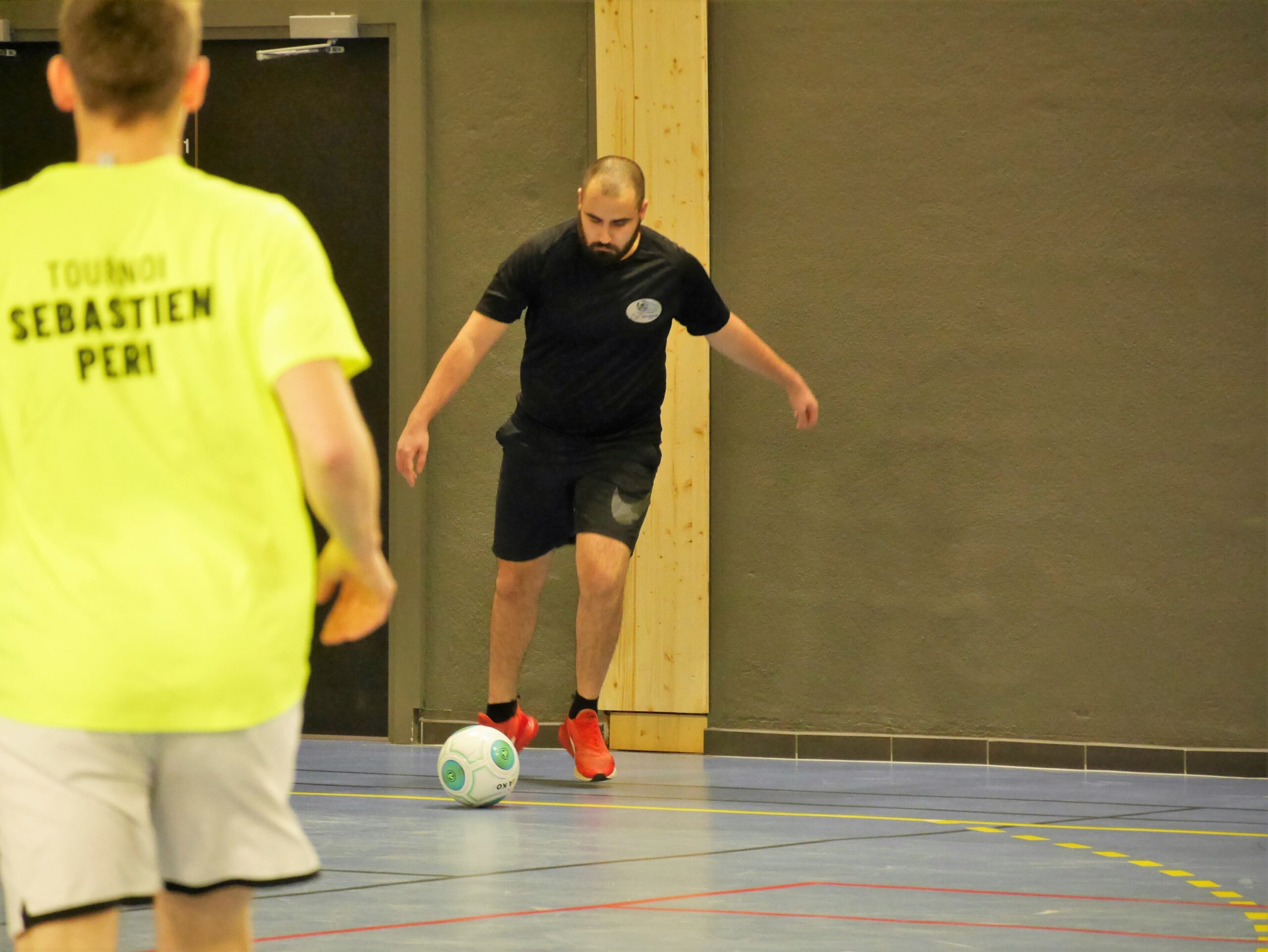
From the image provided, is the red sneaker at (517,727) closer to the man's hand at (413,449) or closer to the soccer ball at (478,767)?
the soccer ball at (478,767)

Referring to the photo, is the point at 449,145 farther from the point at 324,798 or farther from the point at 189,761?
the point at 189,761

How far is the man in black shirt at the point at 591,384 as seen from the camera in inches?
239

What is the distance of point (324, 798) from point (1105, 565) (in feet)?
10.3

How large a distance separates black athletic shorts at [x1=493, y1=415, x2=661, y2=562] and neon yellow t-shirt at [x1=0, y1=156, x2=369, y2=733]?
4.13 meters

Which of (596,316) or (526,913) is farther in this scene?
(596,316)

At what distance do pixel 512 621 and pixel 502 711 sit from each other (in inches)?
12.1

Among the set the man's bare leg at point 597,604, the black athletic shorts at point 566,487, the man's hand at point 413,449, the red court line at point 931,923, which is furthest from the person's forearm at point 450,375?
the red court line at point 931,923

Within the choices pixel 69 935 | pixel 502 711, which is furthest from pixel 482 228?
pixel 69 935

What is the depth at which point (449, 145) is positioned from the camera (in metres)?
7.77

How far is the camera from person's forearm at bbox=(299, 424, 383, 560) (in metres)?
1.89

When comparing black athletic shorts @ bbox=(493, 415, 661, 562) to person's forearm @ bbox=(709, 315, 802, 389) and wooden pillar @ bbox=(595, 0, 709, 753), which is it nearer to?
person's forearm @ bbox=(709, 315, 802, 389)

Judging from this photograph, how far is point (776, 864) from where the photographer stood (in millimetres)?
4641

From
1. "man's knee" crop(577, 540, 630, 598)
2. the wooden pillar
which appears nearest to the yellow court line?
"man's knee" crop(577, 540, 630, 598)

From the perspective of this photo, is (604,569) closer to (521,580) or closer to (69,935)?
(521,580)
